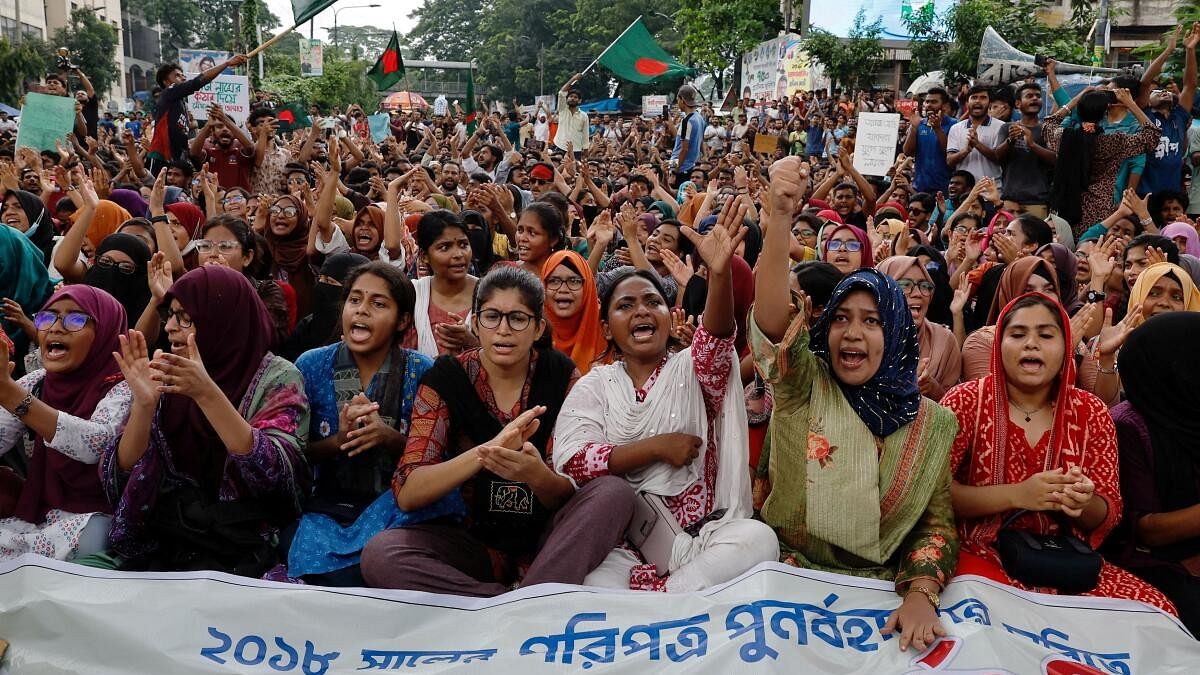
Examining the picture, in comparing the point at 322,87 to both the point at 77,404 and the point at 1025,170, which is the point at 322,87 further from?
the point at 77,404

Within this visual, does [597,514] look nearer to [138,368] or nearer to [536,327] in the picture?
[536,327]

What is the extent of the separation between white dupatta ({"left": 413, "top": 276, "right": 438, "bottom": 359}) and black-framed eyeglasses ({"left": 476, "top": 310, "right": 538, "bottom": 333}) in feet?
3.99

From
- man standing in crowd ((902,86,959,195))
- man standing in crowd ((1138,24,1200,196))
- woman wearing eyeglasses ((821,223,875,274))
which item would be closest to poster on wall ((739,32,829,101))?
man standing in crowd ((902,86,959,195))

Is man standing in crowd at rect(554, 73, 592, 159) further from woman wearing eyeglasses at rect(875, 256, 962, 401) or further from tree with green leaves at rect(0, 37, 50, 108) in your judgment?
tree with green leaves at rect(0, 37, 50, 108)

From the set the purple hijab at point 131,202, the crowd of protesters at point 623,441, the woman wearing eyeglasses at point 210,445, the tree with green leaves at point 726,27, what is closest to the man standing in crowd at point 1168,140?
the crowd of protesters at point 623,441

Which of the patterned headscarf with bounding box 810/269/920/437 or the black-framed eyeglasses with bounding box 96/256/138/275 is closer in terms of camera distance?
the patterned headscarf with bounding box 810/269/920/437

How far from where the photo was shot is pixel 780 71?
22.3m

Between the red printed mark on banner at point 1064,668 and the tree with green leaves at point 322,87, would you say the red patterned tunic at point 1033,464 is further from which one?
the tree with green leaves at point 322,87

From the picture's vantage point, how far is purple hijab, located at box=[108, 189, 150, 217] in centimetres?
703

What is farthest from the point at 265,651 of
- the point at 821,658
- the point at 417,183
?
the point at 417,183

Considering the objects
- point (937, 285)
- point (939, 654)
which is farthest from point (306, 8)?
point (939, 654)

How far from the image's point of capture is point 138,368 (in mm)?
2930

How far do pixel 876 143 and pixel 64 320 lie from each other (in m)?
7.79

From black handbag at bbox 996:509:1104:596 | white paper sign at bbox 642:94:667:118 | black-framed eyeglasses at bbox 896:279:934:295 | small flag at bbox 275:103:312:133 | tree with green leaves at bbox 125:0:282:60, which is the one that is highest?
tree with green leaves at bbox 125:0:282:60
